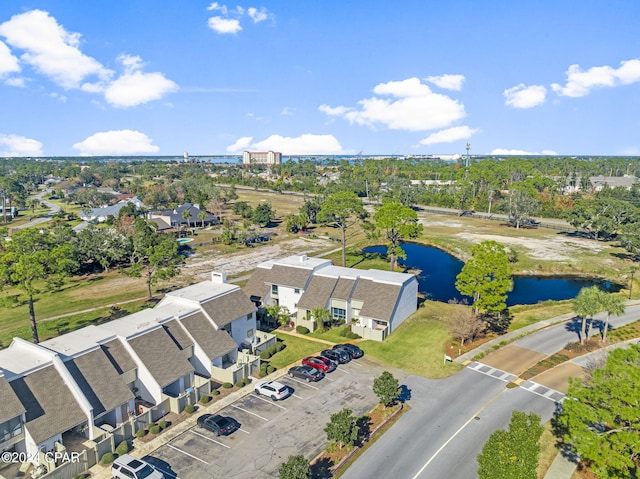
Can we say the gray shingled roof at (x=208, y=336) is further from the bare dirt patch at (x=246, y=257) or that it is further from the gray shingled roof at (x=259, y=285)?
the bare dirt patch at (x=246, y=257)

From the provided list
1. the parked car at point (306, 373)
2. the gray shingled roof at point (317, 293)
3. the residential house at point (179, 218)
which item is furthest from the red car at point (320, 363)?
the residential house at point (179, 218)

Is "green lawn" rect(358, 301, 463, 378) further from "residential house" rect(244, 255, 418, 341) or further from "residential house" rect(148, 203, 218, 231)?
"residential house" rect(148, 203, 218, 231)

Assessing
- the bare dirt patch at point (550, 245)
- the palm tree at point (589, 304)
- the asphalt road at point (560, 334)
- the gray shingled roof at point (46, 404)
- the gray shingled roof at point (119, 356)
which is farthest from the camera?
the bare dirt patch at point (550, 245)

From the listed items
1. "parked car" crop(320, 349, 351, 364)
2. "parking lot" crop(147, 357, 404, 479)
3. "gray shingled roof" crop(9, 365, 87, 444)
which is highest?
"gray shingled roof" crop(9, 365, 87, 444)

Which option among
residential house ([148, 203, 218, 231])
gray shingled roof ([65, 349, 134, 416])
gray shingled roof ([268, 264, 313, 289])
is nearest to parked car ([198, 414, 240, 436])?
gray shingled roof ([65, 349, 134, 416])

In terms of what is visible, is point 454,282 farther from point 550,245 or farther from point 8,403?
point 8,403

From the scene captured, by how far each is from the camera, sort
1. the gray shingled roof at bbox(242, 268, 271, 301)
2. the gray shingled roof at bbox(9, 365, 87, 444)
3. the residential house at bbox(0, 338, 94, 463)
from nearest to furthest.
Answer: the residential house at bbox(0, 338, 94, 463) → the gray shingled roof at bbox(9, 365, 87, 444) → the gray shingled roof at bbox(242, 268, 271, 301)
